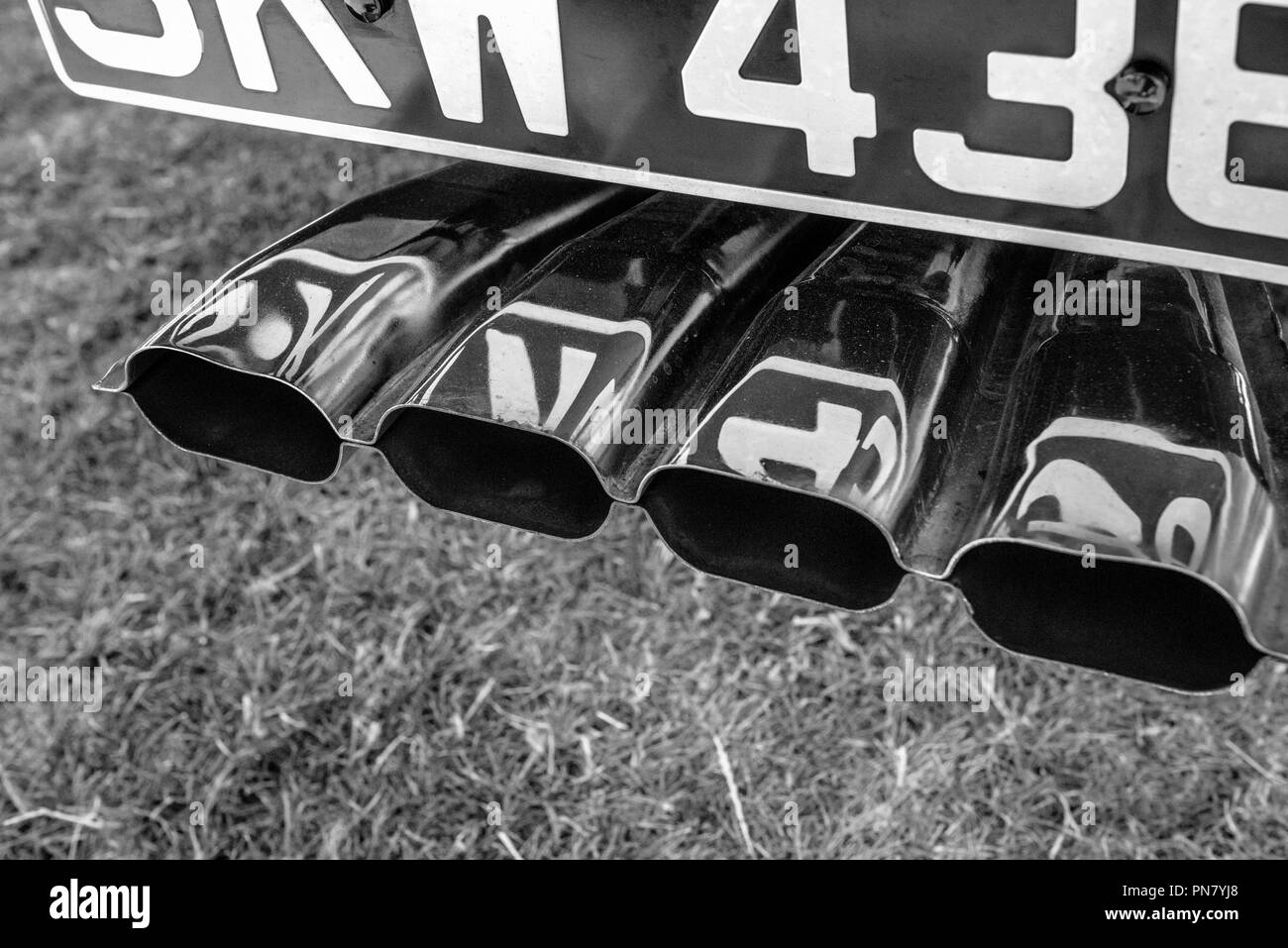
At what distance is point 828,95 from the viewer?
3.79ft

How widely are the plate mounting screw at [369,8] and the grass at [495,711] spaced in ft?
3.45

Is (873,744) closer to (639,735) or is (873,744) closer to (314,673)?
(639,735)

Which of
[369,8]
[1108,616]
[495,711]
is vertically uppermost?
[369,8]

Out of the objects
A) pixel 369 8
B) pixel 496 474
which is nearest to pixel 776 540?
pixel 496 474

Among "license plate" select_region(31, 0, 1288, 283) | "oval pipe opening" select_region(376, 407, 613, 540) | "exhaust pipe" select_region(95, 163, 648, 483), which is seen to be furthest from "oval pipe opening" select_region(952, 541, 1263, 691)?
"exhaust pipe" select_region(95, 163, 648, 483)

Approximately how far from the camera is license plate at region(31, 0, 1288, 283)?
Result: 103 cm

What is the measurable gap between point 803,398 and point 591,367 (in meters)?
0.21

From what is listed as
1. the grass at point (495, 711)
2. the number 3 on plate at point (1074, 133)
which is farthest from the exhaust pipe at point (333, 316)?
the grass at point (495, 711)

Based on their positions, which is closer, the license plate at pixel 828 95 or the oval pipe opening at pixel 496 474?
the license plate at pixel 828 95

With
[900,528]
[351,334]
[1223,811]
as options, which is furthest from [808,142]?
[1223,811]

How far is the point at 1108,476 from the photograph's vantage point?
1039mm

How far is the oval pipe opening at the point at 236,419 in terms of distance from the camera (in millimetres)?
1408

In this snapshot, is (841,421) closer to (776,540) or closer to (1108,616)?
(776,540)

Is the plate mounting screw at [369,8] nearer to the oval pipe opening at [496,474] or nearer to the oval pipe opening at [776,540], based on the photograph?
the oval pipe opening at [496,474]
